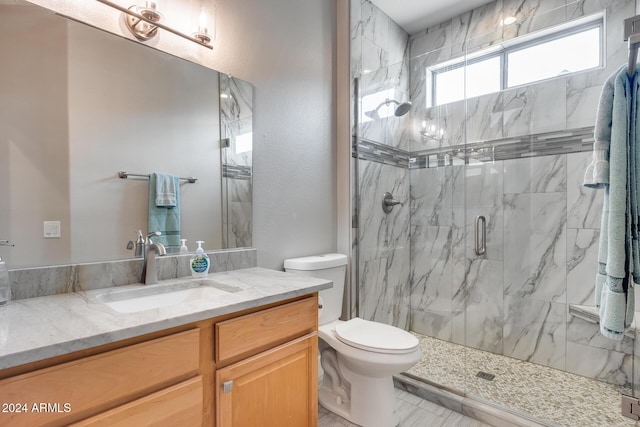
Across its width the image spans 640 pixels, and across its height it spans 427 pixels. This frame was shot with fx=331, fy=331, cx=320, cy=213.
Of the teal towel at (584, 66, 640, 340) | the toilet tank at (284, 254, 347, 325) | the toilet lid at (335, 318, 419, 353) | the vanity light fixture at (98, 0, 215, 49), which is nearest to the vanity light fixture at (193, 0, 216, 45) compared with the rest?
the vanity light fixture at (98, 0, 215, 49)

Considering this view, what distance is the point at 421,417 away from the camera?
72.4 inches

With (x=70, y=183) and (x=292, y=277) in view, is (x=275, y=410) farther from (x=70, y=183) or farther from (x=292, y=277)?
(x=70, y=183)

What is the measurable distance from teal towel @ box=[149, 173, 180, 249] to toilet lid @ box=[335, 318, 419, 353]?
96cm

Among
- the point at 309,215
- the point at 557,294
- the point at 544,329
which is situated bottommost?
the point at 544,329

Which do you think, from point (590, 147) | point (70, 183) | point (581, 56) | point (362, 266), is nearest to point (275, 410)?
point (70, 183)

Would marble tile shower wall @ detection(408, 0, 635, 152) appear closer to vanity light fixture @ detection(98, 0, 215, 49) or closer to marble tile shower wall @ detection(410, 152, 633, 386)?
marble tile shower wall @ detection(410, 152, 633, 386)

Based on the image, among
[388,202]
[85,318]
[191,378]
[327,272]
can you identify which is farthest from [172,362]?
[388,202]

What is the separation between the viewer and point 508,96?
2.55m

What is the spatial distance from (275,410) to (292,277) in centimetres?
51

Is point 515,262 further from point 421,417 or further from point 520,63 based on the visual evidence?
point 520,63

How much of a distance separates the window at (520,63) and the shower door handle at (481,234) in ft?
3.24

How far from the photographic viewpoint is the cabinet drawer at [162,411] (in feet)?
2.67

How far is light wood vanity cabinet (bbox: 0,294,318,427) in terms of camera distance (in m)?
0.73

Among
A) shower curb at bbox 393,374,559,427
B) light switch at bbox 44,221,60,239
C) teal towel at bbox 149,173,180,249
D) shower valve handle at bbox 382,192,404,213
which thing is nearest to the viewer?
light switch at bbox 44,221,60,239
